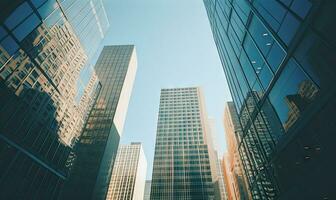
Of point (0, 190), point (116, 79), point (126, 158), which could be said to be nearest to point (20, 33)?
point (0, 190)

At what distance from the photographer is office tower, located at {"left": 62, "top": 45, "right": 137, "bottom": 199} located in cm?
6800

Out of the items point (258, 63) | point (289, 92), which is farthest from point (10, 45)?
point (289, 92)

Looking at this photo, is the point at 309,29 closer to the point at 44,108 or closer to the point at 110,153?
the point at 44,108

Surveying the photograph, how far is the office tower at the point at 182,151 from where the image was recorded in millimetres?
89319

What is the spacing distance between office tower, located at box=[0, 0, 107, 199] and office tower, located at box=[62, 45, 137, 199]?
28312 millimetres

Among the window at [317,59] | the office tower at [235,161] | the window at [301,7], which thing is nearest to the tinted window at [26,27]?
the window at [301,7]

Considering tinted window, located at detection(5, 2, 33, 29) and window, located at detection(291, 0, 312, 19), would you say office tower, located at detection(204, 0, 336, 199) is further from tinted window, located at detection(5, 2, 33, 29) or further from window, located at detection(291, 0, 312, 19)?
tinted window, located at detection(5, 2, 33, 29)

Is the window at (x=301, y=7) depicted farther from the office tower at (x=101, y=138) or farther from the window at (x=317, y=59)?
the office tower at (x=101, y=138)

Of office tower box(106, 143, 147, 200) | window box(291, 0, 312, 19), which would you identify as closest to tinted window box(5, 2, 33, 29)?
window box(291, 0, 312, 19)

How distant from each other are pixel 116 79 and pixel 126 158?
368 ft

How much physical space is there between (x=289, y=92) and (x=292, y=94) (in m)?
0.25

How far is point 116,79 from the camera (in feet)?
329

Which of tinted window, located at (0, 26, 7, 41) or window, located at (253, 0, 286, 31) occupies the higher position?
tinted window, located at (0, 26, 7, 41)

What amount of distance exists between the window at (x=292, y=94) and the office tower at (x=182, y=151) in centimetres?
8754
